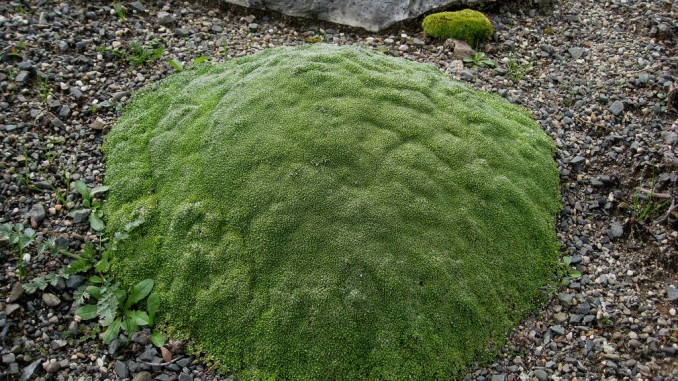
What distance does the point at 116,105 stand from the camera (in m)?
6.61

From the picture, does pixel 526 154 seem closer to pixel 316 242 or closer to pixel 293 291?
pixel 316 242

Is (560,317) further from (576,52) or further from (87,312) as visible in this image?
Answer: (576,52)

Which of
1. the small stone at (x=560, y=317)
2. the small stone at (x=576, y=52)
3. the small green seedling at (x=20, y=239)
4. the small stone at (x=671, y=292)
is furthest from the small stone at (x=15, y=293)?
the small stone at (x=576, y=52)

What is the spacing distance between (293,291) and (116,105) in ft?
12.0

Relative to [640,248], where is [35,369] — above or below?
below

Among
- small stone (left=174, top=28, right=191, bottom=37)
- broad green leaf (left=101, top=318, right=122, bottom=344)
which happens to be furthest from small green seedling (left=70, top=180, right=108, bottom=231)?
small stone (left=174, top=28, right=191, bottom=37)

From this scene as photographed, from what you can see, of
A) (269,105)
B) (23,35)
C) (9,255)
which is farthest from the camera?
(23,35)

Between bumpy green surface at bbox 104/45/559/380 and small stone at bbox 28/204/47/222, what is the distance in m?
0.61

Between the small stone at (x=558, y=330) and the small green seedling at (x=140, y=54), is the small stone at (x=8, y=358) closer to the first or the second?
the small green seedling at (x=140, y=54)

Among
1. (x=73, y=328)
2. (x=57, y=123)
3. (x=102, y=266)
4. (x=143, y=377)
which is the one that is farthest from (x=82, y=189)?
(x=143, y=377)

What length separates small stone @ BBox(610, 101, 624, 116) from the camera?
6602 millimetres

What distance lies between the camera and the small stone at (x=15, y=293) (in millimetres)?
4684

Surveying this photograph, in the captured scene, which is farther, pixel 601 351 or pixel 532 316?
pixel 532 316

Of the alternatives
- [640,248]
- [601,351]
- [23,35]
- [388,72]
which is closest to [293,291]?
[601,351]
